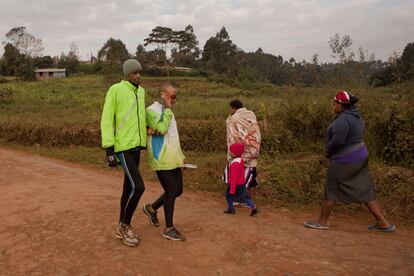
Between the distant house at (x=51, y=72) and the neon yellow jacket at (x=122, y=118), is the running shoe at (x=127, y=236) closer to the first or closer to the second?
the neon yellow jacket at (x=122, y=118)

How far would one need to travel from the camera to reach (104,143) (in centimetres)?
414

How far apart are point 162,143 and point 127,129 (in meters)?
0.41

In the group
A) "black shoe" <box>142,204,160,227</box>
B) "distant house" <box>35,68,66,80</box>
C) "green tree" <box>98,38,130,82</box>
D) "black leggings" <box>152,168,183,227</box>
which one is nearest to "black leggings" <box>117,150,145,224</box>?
"black leggings" <box>152,168,183,227</box>

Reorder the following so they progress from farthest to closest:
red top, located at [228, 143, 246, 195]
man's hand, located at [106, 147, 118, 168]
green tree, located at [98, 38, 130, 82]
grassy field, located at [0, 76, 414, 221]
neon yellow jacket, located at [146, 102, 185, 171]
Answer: green tree, located at [98, 38, 130, 82]
grassy field, located at [0, 76, 414, 221]
red top, located at [228, 143, 246, 195]
neon yellow jacket, located at [146, 102, 185, 171]
man's hand, located at [106, 147, 118, 168]

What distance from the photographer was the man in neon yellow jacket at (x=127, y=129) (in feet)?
13.7

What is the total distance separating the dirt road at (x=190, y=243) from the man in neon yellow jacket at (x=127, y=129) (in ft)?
1.56

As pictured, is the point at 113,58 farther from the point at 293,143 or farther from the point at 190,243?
the point at 190,243

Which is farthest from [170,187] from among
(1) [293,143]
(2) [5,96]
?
(2) [5,96]

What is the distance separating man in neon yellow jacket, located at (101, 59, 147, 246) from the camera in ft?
13.7

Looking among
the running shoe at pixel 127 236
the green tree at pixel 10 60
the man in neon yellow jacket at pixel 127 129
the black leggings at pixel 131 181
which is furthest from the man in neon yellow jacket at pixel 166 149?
the green tree at pixel 10 60

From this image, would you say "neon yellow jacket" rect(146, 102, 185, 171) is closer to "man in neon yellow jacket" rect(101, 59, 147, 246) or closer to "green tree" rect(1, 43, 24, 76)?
"man in neon yellow jacket" rect(101, 59, 147, 246)

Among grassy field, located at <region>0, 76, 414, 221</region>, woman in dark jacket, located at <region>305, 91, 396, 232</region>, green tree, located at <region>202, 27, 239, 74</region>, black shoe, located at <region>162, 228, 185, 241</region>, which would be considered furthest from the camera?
green tree, located at <region>202, 27, 239, 74</region>

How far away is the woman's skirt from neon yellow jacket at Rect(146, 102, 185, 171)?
194 centimetres

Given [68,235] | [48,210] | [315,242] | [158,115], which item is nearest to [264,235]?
[315,242]
